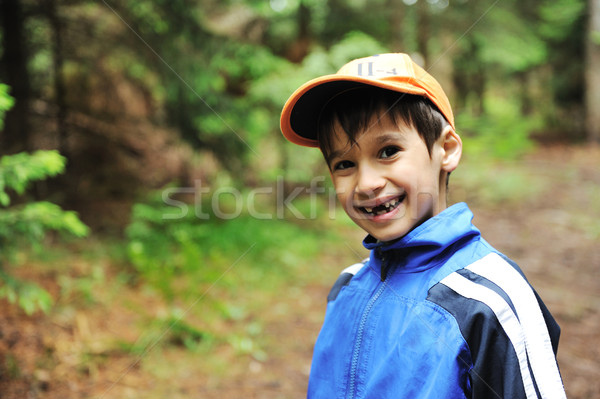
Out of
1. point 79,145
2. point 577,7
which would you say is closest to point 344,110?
point 79,145

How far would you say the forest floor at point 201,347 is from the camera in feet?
10.5

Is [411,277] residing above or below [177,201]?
above

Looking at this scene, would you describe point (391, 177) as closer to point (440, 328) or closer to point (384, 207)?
point (384, 207)

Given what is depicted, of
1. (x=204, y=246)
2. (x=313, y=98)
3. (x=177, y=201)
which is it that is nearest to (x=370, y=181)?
(x=313, y=98)

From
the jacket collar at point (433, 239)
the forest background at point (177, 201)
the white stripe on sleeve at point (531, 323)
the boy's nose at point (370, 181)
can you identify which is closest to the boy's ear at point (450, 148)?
the jacket collar at point (433, 239)

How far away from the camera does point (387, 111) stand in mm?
1281

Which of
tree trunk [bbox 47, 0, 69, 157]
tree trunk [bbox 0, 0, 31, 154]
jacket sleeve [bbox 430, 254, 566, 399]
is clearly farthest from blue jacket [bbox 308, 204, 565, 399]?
tree trunk [bbox 47, 0, 69, 157]

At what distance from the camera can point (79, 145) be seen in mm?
6664

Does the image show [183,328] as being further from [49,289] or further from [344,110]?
A: [344,110]

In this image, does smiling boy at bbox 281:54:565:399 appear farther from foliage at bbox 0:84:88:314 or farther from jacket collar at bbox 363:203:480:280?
foliage at bbox 0:84:88:314

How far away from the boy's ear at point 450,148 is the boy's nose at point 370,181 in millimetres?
256

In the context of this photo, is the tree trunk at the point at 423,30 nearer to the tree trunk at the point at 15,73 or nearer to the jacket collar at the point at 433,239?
the tree trunk at the point at 15,73

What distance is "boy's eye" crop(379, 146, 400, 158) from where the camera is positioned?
4.21 feet

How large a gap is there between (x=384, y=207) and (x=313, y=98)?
47cm
